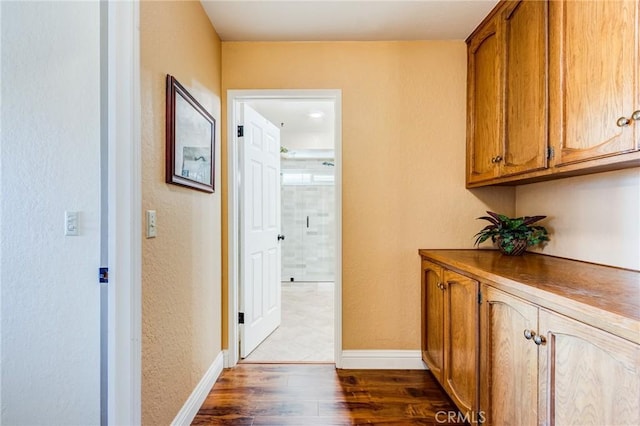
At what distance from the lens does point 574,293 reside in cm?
99

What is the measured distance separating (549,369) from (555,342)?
10 centimetres

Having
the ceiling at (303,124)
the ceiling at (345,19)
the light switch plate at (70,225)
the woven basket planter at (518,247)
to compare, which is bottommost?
the woven basket planter at (518,247)

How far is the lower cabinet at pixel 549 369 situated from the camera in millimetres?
812

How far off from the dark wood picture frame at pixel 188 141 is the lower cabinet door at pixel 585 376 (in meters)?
1.62

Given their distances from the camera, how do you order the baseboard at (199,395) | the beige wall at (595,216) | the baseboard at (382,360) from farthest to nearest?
the baseboard at (382,360)
the baseboard at (199,395)
the beige wall at (595,216)

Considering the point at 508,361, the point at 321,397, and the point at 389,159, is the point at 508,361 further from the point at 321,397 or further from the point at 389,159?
the point at 389,159

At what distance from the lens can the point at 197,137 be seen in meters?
1.81

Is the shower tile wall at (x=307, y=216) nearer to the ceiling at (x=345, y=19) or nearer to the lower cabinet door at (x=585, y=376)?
the ceiling at (x=345, y=19)

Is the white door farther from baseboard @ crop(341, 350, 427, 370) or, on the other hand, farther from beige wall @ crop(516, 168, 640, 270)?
beige wall @ crop(516, 168, 640, 270)

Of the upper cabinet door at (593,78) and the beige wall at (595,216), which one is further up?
the upper cabinet door at (593,78)

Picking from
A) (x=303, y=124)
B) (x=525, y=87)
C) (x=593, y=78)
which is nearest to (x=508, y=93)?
(x=525, y=87)

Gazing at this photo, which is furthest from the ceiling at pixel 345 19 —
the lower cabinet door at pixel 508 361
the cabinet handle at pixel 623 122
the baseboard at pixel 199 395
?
the baseboard at pixel 199 395

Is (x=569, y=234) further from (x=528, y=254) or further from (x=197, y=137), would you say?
(x=197, y=137)

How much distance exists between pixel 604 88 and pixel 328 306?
3.34 metres
